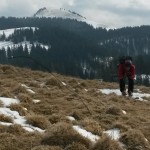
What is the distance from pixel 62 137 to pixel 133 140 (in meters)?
1.84

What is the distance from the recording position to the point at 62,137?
28.9ft

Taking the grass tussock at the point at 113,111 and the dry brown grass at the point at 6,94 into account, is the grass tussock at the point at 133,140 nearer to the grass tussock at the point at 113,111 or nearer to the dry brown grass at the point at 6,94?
the grass tussock at the point at 113,111

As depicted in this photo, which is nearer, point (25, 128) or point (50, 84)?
point (25, 128)

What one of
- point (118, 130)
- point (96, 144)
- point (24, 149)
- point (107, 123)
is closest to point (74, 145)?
point (96, 144)

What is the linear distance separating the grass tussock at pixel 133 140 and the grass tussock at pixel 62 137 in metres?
1.16

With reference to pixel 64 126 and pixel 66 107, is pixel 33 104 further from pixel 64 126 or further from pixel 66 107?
pixel 64 126

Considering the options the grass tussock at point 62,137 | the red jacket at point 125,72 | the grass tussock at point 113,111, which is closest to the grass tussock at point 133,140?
the grass tussock at point 62,137

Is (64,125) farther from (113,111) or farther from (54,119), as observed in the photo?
(113,111)

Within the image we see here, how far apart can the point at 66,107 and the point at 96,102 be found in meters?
2.36

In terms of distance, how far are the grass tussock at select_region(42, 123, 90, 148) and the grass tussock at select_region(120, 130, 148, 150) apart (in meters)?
1.16

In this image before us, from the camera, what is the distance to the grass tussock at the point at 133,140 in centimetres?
941

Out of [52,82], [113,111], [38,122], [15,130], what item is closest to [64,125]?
[15,130]

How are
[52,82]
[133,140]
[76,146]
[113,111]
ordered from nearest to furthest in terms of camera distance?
[76,146] < [133,140] < [113,111] < [52,82]

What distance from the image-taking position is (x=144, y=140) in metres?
9.71
